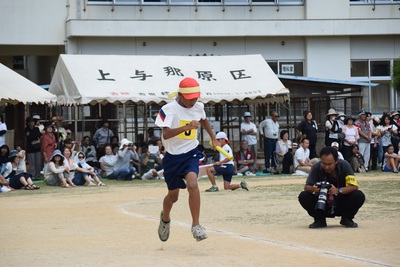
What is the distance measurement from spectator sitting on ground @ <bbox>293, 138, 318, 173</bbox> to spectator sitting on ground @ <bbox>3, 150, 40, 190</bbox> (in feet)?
26.1

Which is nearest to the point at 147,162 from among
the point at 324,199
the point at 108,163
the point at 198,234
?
the point at 108,163

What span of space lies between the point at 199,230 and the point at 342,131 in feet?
60.9

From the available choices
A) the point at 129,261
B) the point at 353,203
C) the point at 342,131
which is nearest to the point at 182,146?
the point at 129,261

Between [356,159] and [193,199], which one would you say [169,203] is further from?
[356,159]

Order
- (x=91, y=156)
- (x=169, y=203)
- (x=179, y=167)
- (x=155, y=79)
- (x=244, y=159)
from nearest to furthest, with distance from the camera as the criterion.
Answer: (x=179, y=167) < (x=169, y=203) < (x=155, y=79) < (x=91, y=156) < (x=244, y=159)

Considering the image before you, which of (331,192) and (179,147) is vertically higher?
(179,147)

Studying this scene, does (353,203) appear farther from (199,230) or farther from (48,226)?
(48,226)

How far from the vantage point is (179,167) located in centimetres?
1015

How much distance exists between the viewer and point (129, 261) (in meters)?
8.94

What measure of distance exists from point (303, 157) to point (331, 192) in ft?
51.7

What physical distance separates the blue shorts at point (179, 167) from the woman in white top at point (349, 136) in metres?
17.9

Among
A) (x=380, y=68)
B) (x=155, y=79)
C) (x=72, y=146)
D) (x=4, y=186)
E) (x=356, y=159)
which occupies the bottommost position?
(x=4, y=186)

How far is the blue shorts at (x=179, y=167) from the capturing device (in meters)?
10.1

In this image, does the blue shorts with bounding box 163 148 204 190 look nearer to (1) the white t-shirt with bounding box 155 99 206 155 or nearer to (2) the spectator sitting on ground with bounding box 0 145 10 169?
(1) the white t-shirt with bounding box 155 99 206 155
